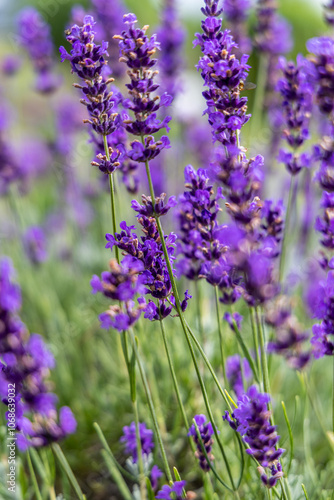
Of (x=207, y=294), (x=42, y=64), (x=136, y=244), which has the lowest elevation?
(x=136, y=244)

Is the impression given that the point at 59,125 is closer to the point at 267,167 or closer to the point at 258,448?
the point at 267,167

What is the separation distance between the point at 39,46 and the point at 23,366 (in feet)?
8.38

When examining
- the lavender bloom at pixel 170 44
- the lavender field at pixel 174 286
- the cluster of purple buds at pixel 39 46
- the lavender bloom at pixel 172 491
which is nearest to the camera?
the lavender field at pixel 174 286

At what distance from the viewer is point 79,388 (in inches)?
110

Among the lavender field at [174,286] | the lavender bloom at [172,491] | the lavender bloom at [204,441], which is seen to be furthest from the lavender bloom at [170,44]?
the lavender bloom at [172,491]

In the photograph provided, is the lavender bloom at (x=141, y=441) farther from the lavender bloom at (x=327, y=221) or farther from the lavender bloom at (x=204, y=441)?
the lavender bloom at (x=327, y=221)

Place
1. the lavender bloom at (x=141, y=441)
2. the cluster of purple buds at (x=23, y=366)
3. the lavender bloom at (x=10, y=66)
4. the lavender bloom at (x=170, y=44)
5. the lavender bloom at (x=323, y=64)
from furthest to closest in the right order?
the lavender bloom at (x=10, y=66), the lavender bloom at (x=170, y=44), the lavender bloom at (x=141, y=441), the lavender bloom at (x=323, y=64), the cluster of purple buds at (x=23, y=366)

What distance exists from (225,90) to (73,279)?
257cm

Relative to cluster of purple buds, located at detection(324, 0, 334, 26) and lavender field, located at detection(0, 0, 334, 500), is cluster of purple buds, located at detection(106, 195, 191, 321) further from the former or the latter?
cluster of purple buds, located at detection(324, 0, 334, 26)

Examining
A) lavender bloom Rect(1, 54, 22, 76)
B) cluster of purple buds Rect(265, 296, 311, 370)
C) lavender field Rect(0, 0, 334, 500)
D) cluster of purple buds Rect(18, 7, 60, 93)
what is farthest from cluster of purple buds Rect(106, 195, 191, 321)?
lavender bloom Rect(1, 54, 22, 76)

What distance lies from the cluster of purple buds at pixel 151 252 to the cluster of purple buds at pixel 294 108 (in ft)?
2.11

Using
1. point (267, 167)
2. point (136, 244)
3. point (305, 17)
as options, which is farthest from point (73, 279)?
point (305, 17)

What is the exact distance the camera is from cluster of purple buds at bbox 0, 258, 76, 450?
3.33 feet

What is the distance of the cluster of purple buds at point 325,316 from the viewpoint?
1.23 metres
